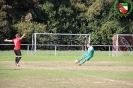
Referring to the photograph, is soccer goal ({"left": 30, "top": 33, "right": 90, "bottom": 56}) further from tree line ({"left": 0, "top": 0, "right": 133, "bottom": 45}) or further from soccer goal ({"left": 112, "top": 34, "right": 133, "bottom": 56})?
tree line ({"left": 0, "top": 0, "right": 133, "bottom": 45})

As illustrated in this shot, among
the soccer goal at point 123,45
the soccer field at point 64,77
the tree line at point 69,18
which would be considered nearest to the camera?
the soccer field at point 64,77

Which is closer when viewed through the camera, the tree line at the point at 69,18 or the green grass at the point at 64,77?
the green grass at the point at 64,77

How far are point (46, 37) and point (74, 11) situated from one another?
52.9 ft

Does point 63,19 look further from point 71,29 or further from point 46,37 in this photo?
point 46,37

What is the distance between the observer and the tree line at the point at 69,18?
5997 cm

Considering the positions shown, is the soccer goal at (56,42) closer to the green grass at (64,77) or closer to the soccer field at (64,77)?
the green grass at (64,77)

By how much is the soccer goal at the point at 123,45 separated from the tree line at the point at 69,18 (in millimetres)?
9461

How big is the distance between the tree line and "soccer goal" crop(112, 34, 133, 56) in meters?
9.46

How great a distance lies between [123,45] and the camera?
50.3m

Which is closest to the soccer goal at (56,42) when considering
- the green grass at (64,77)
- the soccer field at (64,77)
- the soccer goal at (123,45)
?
the soccer goal at (123,45)

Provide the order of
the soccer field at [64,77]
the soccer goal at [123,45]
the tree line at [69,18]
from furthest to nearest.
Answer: the tree line at [69,18], the soccer goal at [123,45], the soccer field at [64,77]

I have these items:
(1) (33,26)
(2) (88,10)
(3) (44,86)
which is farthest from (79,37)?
(3) (44,86)

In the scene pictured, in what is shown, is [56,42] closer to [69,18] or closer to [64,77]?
[69,18]

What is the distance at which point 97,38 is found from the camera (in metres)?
62.2
